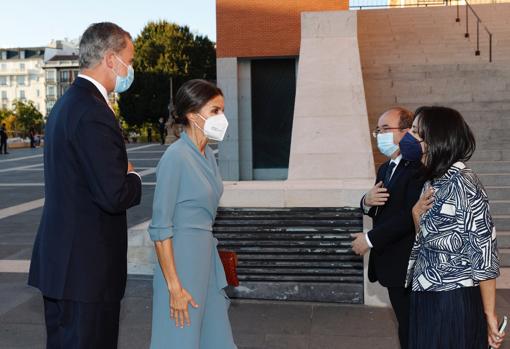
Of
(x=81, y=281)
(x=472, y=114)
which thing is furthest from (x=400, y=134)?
(x=472, y=114)

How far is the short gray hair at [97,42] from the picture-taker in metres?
2.79

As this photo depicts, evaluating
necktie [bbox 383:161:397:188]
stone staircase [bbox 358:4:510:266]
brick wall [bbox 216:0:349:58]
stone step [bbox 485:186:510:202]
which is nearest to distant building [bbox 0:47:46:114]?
brick wall [bbox 216:0:349:58]

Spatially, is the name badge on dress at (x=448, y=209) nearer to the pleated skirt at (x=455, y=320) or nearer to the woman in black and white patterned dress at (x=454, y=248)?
the woman in black and white patterned dress at (x=454, y=248)

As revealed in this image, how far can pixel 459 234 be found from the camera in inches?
109

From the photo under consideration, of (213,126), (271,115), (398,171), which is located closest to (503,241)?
(398,171)

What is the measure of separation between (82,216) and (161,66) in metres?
52.2

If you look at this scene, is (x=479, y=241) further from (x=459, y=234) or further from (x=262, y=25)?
(x=262, y=25)

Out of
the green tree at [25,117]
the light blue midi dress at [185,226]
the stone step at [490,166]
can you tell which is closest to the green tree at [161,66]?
the stone step at [490,166]

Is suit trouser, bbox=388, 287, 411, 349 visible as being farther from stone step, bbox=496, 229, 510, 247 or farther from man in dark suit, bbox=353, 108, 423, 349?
stone step, bbox=496, 229, 510, 247

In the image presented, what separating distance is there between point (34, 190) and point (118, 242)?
571 inches

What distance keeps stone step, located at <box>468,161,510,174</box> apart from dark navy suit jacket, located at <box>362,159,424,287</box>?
6080mm

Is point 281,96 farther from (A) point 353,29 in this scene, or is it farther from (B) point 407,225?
(B) point 407,225

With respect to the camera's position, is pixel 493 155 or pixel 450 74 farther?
pixel 450 74

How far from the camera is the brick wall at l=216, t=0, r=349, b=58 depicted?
1777 centimetres
